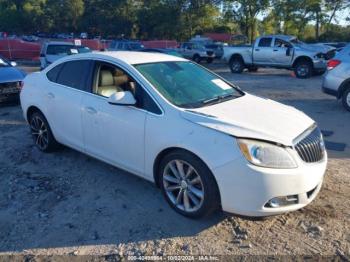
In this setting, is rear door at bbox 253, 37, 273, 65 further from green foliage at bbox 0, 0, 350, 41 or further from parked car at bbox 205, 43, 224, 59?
green foliage at bbox 0, 0, 350, 41

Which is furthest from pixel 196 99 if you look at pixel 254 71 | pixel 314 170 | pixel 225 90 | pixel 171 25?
pixel 171 25

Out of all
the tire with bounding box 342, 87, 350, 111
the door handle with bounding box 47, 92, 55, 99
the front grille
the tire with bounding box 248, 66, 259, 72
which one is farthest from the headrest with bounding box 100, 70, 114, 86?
the tire with bounding box 248, 66, 259, 72

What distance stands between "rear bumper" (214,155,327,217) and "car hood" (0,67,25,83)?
7.31 m

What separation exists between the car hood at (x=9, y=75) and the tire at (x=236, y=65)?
12.2 meters

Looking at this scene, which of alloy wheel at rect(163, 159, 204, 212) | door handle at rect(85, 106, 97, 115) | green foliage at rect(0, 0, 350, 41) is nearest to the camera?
alloy wheel at rect(163, 159, 204, 212)

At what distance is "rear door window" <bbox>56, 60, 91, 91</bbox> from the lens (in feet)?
15.6

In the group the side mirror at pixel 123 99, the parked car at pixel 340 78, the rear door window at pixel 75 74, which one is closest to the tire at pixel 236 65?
the parked car at pixel 340 78

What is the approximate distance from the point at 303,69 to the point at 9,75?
12.3 m

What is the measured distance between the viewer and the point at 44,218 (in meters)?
3.82

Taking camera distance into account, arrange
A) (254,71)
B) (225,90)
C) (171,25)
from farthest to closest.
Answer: (171,25), (254,71), (225,90)

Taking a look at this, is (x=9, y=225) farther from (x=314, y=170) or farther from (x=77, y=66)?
(x=314, y=170)

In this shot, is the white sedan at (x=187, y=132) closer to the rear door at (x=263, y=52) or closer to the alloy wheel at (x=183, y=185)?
the alloy wheel at (x=183, y=185)

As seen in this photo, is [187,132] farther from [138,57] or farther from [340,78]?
[340,78]

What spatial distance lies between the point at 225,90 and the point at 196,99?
64 cm
